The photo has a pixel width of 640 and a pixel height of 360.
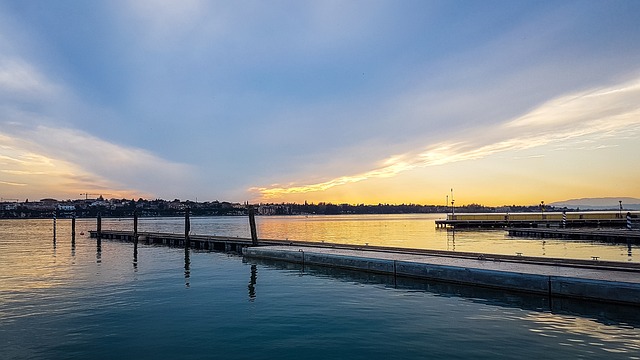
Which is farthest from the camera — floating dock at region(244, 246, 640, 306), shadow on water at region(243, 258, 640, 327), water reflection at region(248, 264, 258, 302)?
water reflection at region(248, 264, 258, 302)

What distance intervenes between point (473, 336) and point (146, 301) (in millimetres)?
11218

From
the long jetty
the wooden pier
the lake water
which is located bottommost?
the wooden pier

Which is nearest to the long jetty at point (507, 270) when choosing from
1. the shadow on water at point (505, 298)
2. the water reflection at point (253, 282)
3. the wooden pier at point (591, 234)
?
the shadow on water at point (505, 298)

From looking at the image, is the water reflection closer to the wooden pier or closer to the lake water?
the lake water

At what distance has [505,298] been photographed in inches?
577

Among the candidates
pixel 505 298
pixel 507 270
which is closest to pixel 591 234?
pixel 507 270

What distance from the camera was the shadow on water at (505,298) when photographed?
12156 mm

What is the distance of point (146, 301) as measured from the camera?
16.0 metres

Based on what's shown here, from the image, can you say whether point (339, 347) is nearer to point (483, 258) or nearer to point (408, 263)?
point (408, 263)

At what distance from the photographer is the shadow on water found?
12.2 metres

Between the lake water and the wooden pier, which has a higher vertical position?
the lake water

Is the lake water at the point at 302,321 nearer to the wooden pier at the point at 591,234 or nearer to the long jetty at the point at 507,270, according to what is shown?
the long jetty at the point at 507,270

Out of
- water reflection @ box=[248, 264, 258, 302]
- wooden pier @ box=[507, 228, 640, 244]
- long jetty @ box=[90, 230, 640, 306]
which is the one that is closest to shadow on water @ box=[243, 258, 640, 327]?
water reflection @ box=[248, 264, 258, 302]

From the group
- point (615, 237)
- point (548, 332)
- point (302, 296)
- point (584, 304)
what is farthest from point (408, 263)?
point (615, 237)
